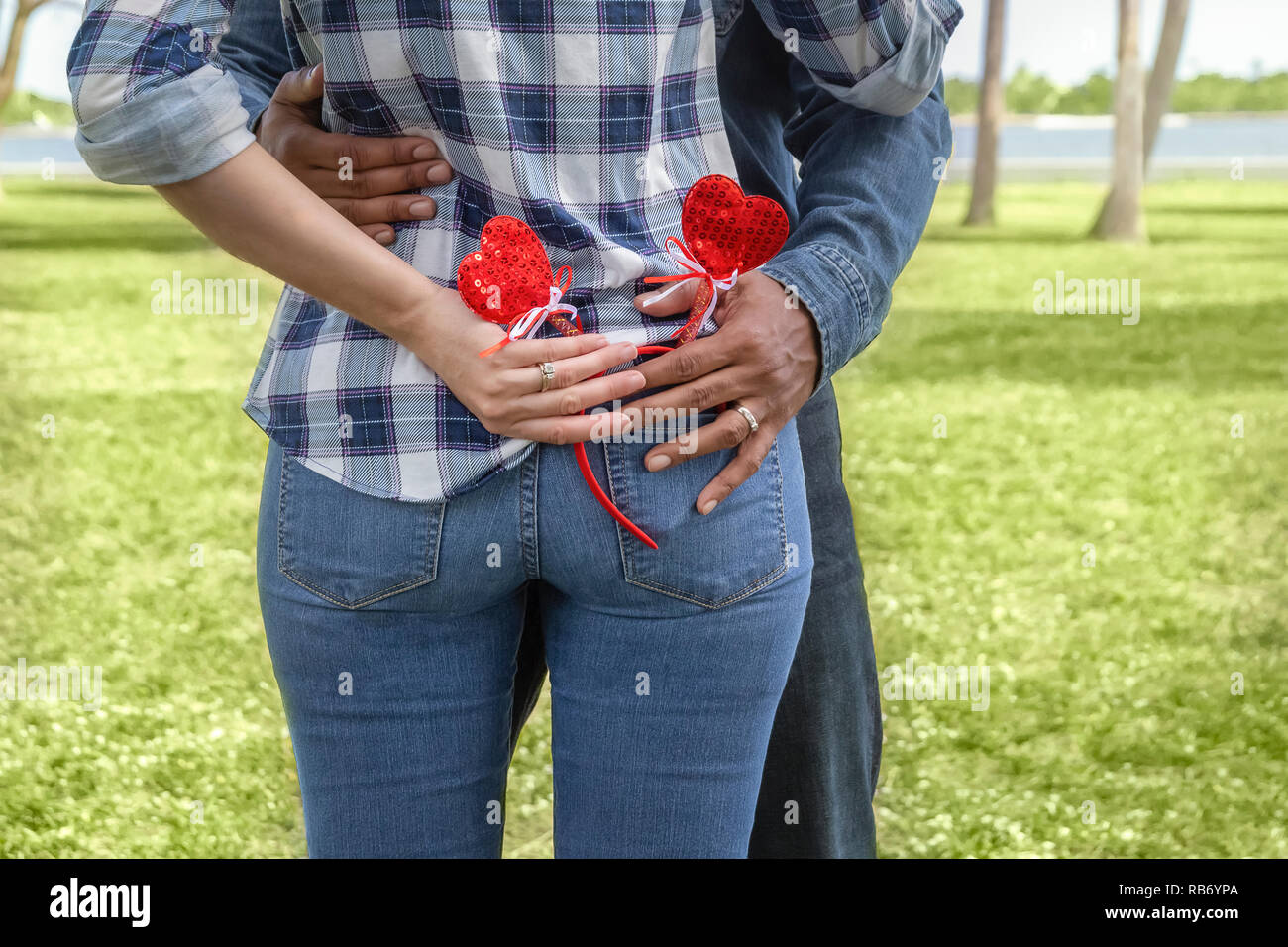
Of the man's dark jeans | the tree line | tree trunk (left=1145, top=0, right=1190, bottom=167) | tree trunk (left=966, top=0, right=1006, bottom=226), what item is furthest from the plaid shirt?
tree trunk (left=1145, top=0, right=1190, bottom=167)

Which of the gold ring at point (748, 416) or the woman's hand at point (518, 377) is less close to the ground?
the woman's hand at point (518, 377)

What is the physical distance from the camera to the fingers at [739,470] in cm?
87

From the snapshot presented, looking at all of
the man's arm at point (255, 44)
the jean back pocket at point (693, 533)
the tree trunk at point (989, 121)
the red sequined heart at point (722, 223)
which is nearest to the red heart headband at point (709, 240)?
the red sequined heart at point (722, 223)

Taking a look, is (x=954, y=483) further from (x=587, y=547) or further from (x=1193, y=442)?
(x=587, y=547)

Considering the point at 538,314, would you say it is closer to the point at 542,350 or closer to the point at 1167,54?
the point at 542,350

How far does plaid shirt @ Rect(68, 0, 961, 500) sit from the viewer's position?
31.3 inches

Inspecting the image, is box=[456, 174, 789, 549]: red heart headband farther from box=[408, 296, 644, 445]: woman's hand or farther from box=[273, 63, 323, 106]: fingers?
box=[273, 63, 323, 106]: fingers

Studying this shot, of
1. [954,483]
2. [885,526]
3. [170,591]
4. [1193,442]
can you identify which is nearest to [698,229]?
[170,591]

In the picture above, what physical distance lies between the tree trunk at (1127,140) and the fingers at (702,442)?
10205mm

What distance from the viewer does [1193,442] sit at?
5773 millimetres

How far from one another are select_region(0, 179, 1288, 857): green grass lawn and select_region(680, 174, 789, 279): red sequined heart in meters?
2.08

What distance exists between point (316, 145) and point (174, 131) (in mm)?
170

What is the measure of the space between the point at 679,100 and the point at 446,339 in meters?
0.26

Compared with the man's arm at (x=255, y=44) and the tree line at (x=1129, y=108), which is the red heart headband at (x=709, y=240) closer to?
the man's arm at (x=255, y=44)
